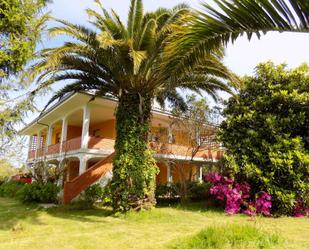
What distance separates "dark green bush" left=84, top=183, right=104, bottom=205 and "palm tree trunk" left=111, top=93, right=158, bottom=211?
2.67m

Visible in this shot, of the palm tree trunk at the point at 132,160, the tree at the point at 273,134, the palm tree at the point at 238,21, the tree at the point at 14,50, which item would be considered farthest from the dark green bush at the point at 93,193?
the palm tree at the point at 238,21

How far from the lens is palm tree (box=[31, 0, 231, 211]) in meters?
10.9

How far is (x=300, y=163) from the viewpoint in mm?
12523

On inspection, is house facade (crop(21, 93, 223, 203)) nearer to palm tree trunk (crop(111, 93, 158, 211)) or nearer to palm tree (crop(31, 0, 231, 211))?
palm tree trunk (crop(111, 93, 158, 211))

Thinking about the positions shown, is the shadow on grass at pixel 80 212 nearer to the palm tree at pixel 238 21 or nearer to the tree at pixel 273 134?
the tree at pixel 273 134

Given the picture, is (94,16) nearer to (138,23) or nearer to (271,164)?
(138,23)

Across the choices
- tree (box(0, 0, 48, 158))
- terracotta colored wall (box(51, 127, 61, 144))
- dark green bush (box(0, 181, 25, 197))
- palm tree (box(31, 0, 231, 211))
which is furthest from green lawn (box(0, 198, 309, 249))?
terracotta colored wall (box(51, 127, 61, 144))

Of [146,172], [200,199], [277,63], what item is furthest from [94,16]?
[200,199]

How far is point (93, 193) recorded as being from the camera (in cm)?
1450

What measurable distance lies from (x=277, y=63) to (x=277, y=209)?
22.4 ft

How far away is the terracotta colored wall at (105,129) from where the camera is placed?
80.4ft

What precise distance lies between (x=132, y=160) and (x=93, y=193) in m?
3.90

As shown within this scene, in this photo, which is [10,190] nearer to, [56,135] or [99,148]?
[99,148]

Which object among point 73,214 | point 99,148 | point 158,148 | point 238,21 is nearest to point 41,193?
point 99,148
